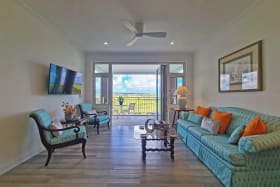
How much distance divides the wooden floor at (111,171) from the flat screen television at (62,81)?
1454 mm

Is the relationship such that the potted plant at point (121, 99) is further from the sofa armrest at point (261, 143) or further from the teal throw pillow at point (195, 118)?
the sofa armrest at point (261, 143)

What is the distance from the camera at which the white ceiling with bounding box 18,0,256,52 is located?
12.8ft

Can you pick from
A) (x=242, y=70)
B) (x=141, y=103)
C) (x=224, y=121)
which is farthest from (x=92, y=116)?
(x=141, y=103)

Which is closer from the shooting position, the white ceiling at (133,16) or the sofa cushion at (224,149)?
the sofa cushion at (224,149)

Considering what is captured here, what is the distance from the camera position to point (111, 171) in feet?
11.9

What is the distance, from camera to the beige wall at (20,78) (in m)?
3.54

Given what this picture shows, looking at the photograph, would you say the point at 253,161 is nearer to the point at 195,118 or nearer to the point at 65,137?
the point at 195,118

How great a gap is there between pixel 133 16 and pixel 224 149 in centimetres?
301

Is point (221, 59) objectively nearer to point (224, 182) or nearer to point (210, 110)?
point (210, 110)

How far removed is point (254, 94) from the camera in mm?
4070

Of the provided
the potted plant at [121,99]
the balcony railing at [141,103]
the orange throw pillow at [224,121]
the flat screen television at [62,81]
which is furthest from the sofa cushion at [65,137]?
the balcony railing at [141,103]

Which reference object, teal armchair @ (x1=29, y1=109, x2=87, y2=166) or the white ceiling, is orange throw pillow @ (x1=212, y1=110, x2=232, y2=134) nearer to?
the white ceiling

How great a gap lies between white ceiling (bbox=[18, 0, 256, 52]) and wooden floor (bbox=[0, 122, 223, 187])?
276cm

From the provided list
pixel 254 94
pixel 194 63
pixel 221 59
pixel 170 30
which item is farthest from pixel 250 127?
pixel 194 63
